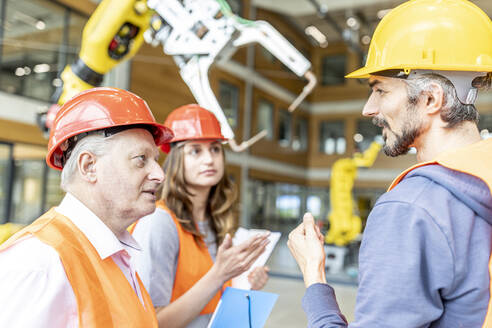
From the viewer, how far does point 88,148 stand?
1.31 meters

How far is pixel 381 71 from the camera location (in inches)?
48.1

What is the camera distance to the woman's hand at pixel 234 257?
1.73 metres

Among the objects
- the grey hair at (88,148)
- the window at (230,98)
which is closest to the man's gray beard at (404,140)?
the grey hair at (88,148)

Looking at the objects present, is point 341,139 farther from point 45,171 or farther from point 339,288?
point 45,171

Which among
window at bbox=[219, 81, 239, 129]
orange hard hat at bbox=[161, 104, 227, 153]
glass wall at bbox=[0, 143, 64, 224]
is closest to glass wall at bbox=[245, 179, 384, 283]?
window at bbox=[219, 81, 239, 129]

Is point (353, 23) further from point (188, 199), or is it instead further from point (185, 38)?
point (188, 199)

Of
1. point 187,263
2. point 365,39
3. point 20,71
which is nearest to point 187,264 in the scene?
point 187,263

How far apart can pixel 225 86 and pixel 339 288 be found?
23.9ft

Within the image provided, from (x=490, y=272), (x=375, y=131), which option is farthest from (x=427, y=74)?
(x=375, y=131)

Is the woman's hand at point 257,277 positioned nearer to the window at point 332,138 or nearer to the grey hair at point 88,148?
the grey hair at point 88,148

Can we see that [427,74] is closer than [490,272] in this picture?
No

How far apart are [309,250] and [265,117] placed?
15.0 m

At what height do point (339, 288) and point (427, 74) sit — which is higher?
point (427, 74)

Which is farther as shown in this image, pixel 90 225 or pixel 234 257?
pixel 234 257
